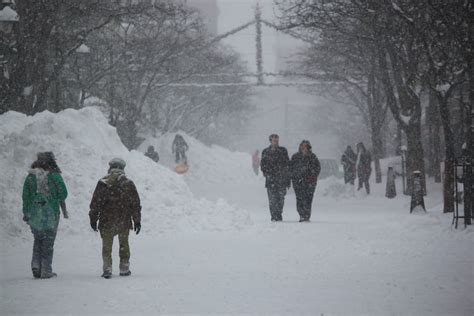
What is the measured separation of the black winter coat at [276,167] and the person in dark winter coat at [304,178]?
0.53 feet

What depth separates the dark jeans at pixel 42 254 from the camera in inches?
355

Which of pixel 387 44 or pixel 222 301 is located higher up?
pixel 387 44

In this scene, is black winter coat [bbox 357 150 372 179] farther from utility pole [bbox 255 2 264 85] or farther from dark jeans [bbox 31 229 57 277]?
dark jeans [bbox 31 229 57 277]

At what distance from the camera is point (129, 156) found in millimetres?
16734

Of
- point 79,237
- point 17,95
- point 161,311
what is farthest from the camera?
point 17,95

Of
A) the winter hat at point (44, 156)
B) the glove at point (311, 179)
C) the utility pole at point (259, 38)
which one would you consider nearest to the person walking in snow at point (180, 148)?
the utility pole at point (259, 38)

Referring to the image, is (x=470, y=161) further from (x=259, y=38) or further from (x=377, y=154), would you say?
(x=259, y=38)

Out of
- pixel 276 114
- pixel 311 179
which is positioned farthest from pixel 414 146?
pixel 276 114

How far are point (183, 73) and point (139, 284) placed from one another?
28.3 metres

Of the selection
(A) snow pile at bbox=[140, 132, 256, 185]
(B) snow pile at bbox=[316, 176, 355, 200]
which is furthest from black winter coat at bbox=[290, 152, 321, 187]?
(A) snow pile at bbox=[140, 132, 256, 185]

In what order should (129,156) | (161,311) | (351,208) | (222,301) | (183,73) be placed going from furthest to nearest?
(183,73) < (351,208) < (129,156) < (222,301) < (161,311)

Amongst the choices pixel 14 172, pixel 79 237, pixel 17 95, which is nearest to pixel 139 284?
pixel 79 237

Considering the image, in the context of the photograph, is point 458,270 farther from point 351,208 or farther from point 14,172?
point 351,208

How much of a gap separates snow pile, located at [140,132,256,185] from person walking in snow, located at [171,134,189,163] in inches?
32.2
